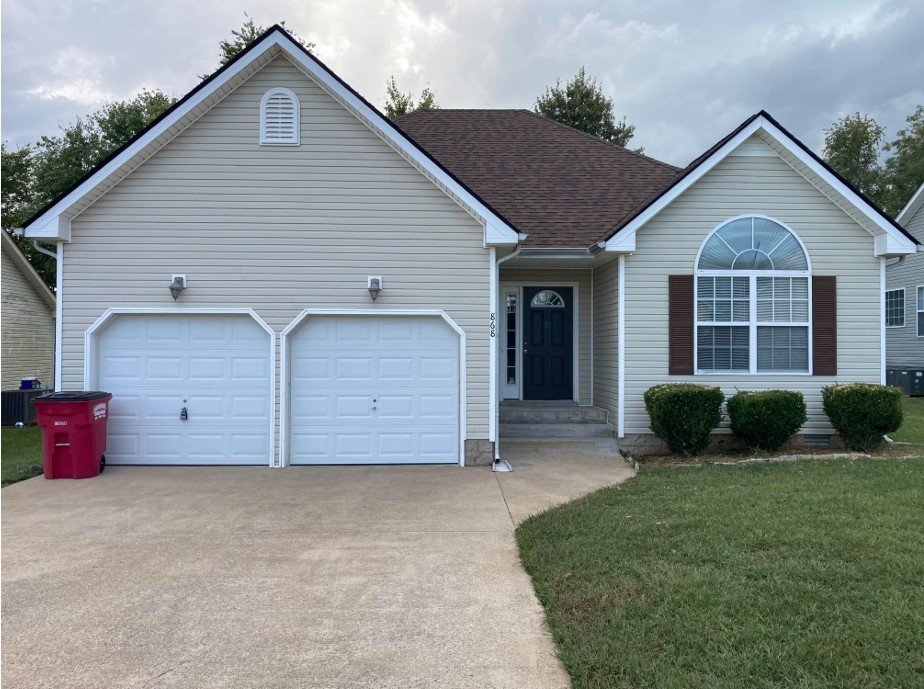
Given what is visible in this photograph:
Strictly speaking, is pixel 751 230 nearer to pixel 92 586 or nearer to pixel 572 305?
pixel 572 305

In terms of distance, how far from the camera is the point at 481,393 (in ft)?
30.9

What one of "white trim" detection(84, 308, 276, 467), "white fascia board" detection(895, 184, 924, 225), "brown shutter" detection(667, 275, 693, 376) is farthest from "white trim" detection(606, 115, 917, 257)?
"white fascia board" detection(895, 184, 924, 225)

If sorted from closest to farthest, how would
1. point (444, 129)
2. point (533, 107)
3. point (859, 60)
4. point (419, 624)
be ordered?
point (419, 624)
point (444, 129)
point (533, 107)
point (859, 60)

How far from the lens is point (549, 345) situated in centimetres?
1203

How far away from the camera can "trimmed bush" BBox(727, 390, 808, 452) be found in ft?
30.6

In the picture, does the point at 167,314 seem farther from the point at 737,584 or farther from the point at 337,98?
the point at 737,584

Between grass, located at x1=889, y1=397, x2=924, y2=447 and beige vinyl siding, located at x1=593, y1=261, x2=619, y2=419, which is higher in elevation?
beige vinyl siding, located at x1=593, y1=261, x2=619, y2=419

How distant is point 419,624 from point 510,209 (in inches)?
343

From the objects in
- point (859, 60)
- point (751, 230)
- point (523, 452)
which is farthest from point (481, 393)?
point (859, 60)

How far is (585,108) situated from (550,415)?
856 inches

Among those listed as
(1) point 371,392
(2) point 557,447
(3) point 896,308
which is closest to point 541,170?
(2) point 557,447

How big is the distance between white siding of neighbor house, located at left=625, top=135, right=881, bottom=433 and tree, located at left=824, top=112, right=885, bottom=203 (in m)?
32.7

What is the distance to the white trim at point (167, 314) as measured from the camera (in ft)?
30.2

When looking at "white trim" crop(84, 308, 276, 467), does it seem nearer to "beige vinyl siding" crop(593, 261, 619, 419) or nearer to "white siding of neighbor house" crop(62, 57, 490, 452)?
"white siding of neighbor house" crop(62, 57, 490, 452)
